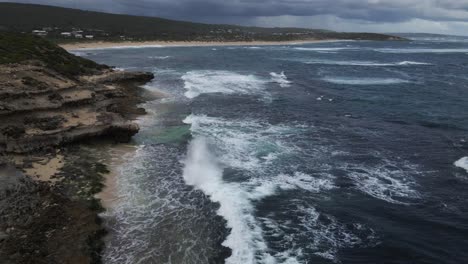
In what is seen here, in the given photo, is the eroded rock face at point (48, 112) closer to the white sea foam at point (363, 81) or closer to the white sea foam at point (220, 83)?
the white sea foam at point (220, 83)

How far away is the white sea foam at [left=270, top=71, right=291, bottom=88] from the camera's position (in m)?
57.0

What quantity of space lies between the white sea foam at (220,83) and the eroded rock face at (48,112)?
14.6 m

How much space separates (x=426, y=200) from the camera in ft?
67.9

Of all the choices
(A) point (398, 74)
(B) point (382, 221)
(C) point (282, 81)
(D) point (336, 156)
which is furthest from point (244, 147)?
(A) point (398, 74)

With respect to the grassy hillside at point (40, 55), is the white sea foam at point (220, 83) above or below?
below

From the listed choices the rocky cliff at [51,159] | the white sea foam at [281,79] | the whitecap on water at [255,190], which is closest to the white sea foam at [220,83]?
the white sea foam at [281,79]

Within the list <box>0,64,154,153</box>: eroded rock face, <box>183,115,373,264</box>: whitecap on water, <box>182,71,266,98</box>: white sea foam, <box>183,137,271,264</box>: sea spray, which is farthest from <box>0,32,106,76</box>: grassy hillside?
<box>183,137,271,264</box>: sea spray

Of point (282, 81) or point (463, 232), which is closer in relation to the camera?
point (463, 232)

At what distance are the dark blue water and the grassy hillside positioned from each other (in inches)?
519

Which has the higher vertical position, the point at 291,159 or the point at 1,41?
the point at 1,41

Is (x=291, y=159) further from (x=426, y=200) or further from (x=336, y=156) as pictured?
(x=426, y=200)

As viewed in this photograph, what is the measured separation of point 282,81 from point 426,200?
1604 inches

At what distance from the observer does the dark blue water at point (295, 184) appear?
1664cm

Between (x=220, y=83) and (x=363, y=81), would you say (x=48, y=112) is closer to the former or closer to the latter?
(x=220, y=83)
